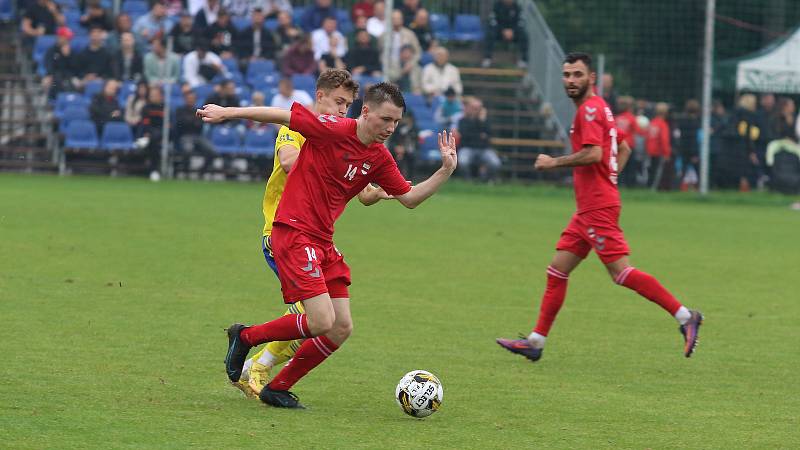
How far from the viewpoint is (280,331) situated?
6785mm

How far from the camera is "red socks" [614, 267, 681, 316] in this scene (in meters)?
8.80

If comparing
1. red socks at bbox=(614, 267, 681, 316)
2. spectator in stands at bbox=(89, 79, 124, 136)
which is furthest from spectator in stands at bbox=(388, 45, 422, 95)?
red socks at bbox=(614, 267, 681, 316)

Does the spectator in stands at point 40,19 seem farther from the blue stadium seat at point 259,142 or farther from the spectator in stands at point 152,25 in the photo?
the blue stadium seat at point 259,142

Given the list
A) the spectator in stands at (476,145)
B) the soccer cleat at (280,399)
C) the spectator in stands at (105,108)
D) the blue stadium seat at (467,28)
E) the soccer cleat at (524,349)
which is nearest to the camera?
the soccer cleat at (280,399)

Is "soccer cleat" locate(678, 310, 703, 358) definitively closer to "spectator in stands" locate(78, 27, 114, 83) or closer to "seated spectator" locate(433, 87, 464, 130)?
"seated spectator" locate(433, 87, 464, 130)

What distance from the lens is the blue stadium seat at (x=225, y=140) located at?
23513 millimetres

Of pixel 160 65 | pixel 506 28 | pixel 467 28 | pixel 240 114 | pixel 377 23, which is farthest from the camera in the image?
pixel 467 28

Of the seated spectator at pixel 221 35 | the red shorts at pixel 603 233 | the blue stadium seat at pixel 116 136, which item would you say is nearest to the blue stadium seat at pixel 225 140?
the blue stadium seat at pixel 116 136

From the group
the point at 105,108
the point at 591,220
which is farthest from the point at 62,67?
the point at 591,220

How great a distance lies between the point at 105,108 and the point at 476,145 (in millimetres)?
6498

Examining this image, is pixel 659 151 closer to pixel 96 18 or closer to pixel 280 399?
pixel 96 18

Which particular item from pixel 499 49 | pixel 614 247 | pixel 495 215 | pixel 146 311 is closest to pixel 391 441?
pixel 614 247

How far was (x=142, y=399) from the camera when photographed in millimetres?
6727

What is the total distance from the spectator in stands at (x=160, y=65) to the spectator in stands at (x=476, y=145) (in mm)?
5120
